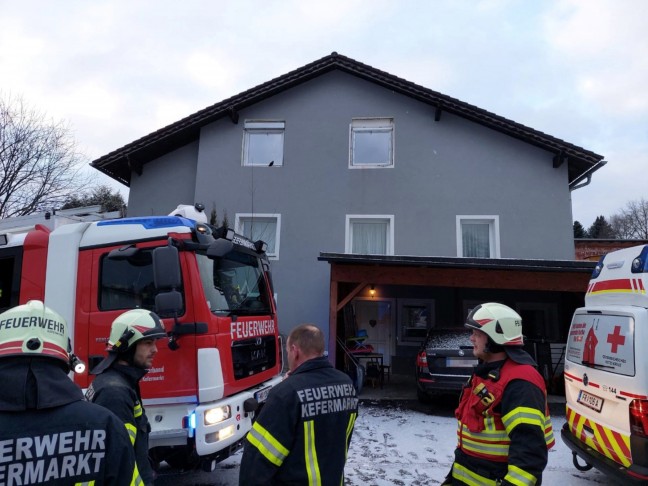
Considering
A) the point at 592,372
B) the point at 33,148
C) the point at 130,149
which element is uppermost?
the point at 33,148

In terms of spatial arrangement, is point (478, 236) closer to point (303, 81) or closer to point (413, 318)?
point (413, 318)

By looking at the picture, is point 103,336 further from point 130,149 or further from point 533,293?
point 533,293

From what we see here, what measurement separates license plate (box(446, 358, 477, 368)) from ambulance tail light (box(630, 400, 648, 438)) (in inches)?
170

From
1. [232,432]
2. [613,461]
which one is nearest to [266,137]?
[232,432]

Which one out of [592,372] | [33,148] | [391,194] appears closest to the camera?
[592,372]

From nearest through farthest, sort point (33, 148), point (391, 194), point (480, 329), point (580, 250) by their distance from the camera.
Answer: point (480, 329), point (391, 194), point (33, 148), point (580, 250)

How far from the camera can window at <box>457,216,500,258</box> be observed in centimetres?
1149

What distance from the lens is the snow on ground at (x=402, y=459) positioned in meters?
4.95

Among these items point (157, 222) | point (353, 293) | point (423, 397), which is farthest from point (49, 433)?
point (423, 397)

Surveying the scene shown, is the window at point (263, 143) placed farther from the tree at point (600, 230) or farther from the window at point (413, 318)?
the tree at point (600, 230)

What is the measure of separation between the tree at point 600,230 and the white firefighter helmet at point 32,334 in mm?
60152

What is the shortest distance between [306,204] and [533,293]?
715cm

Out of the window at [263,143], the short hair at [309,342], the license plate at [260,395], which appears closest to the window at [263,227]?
the window at [263,143]

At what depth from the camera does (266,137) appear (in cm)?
1277
